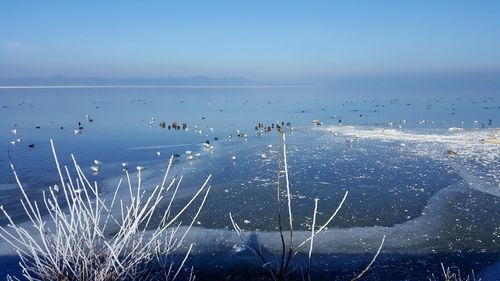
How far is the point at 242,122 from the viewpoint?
36.4 m

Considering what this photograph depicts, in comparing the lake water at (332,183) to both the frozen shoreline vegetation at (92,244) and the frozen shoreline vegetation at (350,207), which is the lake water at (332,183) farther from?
the frozen shoreline vegetation at (92,244)

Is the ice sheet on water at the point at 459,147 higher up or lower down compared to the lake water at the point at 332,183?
higher up

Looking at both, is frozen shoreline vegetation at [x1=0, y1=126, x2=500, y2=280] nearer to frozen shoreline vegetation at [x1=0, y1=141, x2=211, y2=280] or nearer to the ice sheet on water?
the ice sheet on water

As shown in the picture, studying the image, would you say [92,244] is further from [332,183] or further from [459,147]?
[459,147]

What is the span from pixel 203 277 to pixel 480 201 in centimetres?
991

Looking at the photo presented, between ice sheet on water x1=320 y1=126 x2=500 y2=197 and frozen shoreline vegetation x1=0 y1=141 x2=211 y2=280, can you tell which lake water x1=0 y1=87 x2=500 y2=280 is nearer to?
ice sheet on water x1=320 y1=126 x2=500 y2=197

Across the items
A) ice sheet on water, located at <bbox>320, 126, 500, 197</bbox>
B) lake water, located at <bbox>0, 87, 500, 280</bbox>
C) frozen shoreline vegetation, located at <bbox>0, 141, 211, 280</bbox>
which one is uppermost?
frozen shoreline vegetation, located at <bbox>0, 141, 211, 280</bbox>

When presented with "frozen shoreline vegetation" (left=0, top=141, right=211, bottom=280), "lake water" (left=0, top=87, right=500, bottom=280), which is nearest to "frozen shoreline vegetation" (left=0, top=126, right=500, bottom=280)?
"lake water" (left=0, top=87, right=500, bottom=280)

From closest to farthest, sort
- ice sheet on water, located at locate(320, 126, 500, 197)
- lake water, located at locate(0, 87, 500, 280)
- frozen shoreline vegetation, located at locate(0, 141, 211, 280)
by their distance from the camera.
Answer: frozen shoreline vegetation, located at locate(0, 141, 211, 280) → lake water, located at locate(0, 87, 500, 280) → ice sheet on water, located at locate(320, 126, 500, 197)

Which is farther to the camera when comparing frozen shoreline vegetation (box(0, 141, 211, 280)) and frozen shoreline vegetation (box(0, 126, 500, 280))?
frozen shoreline vegetation (box(0, 126, 500, 280))

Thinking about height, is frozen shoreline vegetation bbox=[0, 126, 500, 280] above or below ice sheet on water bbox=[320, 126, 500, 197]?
below

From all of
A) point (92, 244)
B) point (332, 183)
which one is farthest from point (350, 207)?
point (92, 244)

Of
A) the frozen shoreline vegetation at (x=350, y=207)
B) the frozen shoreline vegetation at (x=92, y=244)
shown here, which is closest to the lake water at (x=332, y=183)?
the frozen shoreline vegetation at (x=350, y=207)

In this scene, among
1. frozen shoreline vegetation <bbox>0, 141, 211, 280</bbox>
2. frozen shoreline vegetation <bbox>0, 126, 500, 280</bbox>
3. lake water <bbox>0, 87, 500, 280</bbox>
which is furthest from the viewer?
frozen shoreline vegetation <bbox>0, 126, 500, 280</bbox>
